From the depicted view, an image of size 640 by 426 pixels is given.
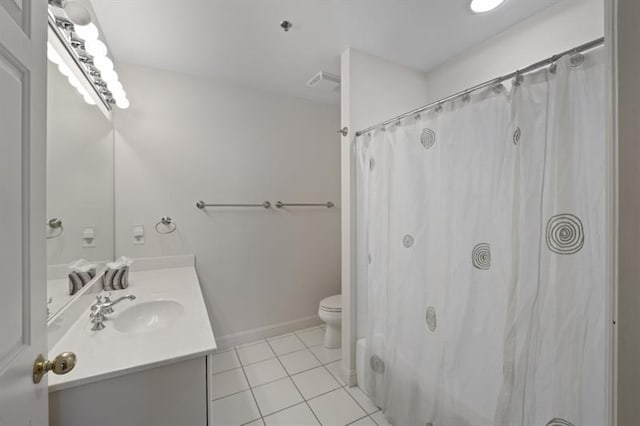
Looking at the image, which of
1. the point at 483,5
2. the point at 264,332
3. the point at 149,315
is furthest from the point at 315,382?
the point at 483,5

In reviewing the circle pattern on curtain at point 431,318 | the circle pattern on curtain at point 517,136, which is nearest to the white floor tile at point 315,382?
the circle pattern on curtain at point 431,318

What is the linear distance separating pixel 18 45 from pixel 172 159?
1.59 meters

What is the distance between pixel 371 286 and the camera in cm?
167

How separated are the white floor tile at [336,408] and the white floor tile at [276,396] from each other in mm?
125

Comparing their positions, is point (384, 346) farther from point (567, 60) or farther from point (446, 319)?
point (567, 60)

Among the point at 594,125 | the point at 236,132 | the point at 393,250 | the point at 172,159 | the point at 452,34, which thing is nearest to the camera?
the point at 594,125

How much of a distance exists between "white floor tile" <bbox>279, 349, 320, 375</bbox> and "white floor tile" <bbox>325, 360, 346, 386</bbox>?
0.10 m

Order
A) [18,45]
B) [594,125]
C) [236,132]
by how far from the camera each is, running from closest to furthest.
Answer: [18,45] → [594,125] → [236,132]

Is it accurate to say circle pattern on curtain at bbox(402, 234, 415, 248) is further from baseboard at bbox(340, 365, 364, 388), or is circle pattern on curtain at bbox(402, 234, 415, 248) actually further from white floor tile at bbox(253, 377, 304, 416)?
white floor tile at bbox(253, 377, 304, 416)

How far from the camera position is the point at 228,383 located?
5.94ft

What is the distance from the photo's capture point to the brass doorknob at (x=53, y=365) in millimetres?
600

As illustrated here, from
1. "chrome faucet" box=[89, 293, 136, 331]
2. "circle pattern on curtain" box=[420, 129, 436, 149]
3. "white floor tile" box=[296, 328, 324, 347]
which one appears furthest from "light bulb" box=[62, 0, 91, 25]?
"white floor tile" box=[296, 328, 324, 347]

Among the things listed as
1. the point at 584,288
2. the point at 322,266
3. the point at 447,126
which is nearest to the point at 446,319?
the point at 584,288

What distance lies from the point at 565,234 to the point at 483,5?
1.35 metres
